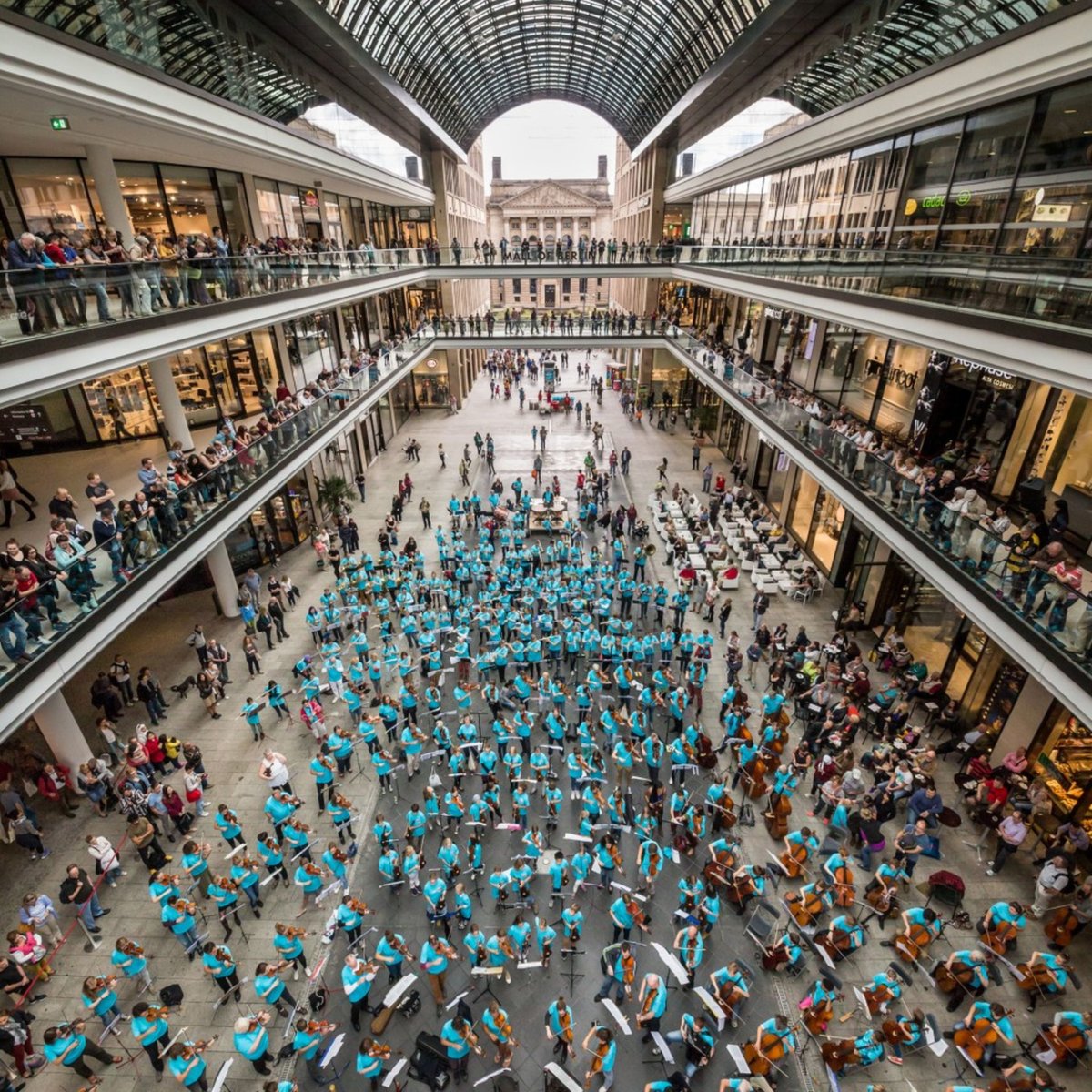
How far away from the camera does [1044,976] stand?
852 cm

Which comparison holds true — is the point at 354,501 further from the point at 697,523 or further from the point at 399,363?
the point at 697,523

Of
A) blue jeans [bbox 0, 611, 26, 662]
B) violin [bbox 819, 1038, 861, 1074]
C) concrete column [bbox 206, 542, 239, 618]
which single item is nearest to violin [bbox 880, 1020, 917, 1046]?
violin [bbox 819, 1038, 861, 1074]

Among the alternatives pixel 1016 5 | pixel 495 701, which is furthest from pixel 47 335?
pixel 1016 5

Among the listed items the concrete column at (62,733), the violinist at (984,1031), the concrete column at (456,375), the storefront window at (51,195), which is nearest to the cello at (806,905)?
the violinist at (984,1031)

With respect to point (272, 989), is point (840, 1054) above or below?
below

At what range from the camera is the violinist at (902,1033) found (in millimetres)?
7871

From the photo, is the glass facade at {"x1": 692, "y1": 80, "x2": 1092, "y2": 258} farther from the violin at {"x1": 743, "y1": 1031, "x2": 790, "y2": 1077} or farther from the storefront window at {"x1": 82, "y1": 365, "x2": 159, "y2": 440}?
the storefront window at {"x1": 82, "y1": 365, "x2": 159, "y2": 440}

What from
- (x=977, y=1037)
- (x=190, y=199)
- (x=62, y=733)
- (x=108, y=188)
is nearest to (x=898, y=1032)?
(x=977, y=1037)

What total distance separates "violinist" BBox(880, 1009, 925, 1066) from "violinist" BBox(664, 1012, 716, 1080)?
2264 millimetres

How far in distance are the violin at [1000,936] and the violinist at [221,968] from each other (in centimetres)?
1092

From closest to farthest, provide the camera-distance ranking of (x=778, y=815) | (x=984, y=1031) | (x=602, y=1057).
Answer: (x=602, y=1057) → (x=984, y=1031) → (x=778, y=815)

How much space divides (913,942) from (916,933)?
16 cm

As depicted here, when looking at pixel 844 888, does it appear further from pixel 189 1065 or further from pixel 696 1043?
pixel 189 1065

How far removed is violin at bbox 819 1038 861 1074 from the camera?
782cm
